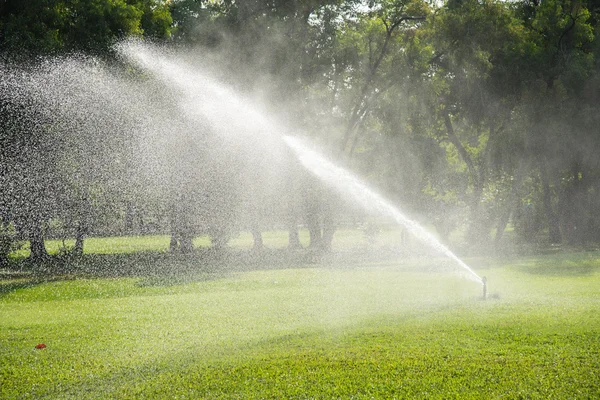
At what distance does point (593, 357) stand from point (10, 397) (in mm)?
8252

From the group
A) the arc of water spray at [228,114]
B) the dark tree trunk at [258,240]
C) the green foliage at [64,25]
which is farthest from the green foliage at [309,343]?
the dark tree trunk at [258,240]

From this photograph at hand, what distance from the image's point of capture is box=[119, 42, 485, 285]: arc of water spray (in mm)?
26527

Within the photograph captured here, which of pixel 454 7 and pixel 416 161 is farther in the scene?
pixel 416 161

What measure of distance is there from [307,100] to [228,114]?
567 cm

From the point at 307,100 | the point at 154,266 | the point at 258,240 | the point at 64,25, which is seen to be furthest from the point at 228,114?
the point at 64,25

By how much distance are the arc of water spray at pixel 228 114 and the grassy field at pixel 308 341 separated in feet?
21.3

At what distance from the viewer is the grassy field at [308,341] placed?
26.4ft

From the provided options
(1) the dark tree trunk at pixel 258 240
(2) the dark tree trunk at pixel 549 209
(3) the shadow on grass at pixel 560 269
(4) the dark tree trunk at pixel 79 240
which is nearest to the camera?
(3) the shadow on grass at pixel 560 269

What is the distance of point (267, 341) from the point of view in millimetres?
10312

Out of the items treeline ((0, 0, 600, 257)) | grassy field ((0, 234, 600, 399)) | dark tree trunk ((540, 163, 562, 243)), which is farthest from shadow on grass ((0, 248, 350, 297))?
dark tree trunk ((540, 163, 562, 243))

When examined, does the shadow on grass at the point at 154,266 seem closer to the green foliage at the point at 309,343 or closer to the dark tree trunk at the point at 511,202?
the green foliage at the point at 309,343

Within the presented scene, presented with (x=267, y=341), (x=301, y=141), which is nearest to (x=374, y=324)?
(x=267, y=341)

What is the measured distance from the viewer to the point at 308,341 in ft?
33.7

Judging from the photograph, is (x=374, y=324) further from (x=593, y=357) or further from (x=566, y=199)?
(x=566, y=199)
